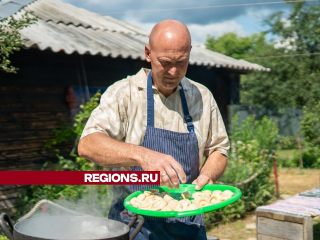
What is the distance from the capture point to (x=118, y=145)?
6.18 ft

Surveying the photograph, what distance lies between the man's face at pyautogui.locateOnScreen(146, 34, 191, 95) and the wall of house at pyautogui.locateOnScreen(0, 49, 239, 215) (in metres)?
4.57

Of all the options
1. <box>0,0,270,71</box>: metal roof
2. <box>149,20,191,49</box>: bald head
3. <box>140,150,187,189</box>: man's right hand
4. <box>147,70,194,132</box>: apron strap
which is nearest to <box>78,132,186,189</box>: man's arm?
<box>140,150,187,189</box>: man's right hand

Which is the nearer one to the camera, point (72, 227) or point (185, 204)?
point (185, 204)

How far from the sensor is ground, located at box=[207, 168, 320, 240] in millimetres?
5801

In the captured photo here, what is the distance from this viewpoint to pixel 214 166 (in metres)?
2.21

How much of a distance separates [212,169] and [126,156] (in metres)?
0.58

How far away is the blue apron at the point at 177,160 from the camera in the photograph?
2.09 meters

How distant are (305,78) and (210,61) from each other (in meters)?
6.41

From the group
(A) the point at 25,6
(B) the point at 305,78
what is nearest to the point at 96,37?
(A) the point at 25,6

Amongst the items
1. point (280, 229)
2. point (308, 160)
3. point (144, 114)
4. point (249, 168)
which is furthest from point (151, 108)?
point (308, 160)

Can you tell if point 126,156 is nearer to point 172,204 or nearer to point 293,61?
point 172,204

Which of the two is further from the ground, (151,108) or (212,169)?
(151,108)

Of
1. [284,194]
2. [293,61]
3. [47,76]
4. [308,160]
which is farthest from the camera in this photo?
[293,61]

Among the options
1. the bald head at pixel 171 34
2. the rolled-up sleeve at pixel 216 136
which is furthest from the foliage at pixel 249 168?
the bald head at pixel 171 34
